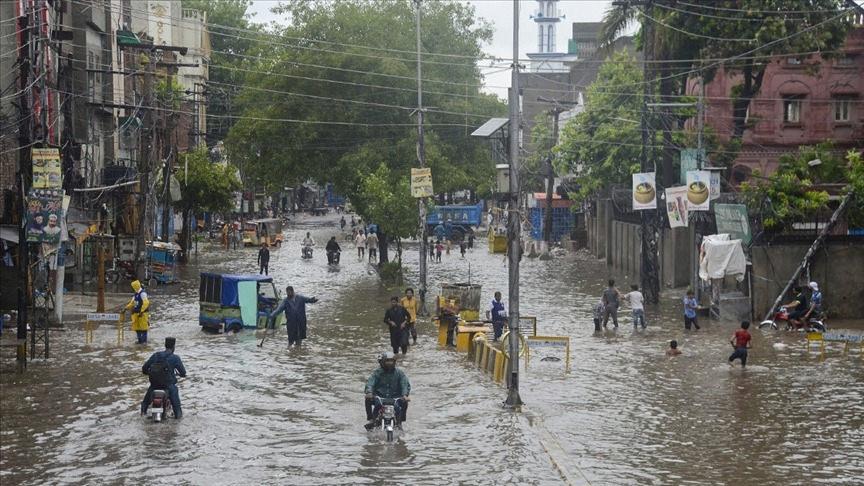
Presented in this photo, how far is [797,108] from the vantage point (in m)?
57.5

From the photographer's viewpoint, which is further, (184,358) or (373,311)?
(373,311)

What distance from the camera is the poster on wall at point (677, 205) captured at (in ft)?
120

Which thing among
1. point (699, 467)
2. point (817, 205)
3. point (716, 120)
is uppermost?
point (716, 120)

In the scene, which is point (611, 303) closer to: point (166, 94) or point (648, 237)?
point (648, 237)

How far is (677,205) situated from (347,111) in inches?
775

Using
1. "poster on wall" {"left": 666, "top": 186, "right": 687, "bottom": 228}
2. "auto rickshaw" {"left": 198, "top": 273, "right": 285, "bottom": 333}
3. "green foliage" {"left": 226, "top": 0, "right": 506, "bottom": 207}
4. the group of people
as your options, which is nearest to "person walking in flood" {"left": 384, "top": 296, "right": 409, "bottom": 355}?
"auto rickshaw" {"left": 198, "top": 273, "right": 285, "bottom": 333}

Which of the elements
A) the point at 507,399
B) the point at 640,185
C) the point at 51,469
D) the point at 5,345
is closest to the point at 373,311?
the point at 640,185

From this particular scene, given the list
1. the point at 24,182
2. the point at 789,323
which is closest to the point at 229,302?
the point at 24,182

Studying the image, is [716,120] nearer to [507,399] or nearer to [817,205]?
[817,205]

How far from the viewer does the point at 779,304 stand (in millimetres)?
33375

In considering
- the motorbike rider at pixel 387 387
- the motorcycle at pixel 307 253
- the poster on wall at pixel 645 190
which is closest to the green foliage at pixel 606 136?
the motorcycle at pixel 307 253

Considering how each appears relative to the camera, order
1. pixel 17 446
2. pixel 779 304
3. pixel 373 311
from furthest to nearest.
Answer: pixel 373 311 < pixel 779 304 < pixel 17 446

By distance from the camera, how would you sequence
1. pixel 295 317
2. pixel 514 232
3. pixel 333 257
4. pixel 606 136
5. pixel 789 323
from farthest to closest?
pixel 333 257 → pixel 606 136 → pixel 789 323 → pixel 295 317 → pixel 514 232

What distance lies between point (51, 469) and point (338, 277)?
33122 mm
